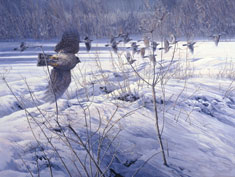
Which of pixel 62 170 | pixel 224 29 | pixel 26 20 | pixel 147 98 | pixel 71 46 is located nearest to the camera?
pixel 62 170

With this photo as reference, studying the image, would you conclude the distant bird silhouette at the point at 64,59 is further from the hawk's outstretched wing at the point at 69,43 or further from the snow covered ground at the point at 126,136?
the snow covered ground at the point at 126,136

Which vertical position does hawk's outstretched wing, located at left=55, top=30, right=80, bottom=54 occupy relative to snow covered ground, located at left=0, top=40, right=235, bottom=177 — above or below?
above

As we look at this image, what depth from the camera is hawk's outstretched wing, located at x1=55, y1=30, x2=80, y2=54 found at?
8.46 feet

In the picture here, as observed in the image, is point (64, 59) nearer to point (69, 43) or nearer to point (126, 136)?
point (69, 43)

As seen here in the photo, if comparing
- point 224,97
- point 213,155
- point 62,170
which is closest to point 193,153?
point 213,155

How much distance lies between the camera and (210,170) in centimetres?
165

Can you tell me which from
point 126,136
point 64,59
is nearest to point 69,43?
point 64,59

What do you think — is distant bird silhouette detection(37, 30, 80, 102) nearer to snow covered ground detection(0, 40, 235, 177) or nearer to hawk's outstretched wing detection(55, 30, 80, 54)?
hawk's outstretched wing detection(55, 30, 80, 54)

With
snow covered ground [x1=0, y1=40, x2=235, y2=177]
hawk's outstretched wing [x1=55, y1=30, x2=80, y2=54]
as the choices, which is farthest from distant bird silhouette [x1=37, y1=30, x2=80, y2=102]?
snow covered ground [x1=0, y1=40, x2=235, y2=177]

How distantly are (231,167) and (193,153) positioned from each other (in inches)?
10.5

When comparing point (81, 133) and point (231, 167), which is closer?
point (231, 167)

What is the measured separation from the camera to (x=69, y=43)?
8.57 ft

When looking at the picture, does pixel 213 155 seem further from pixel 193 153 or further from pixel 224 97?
pixel 224 97

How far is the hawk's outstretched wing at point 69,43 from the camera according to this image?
2580 millimetres
